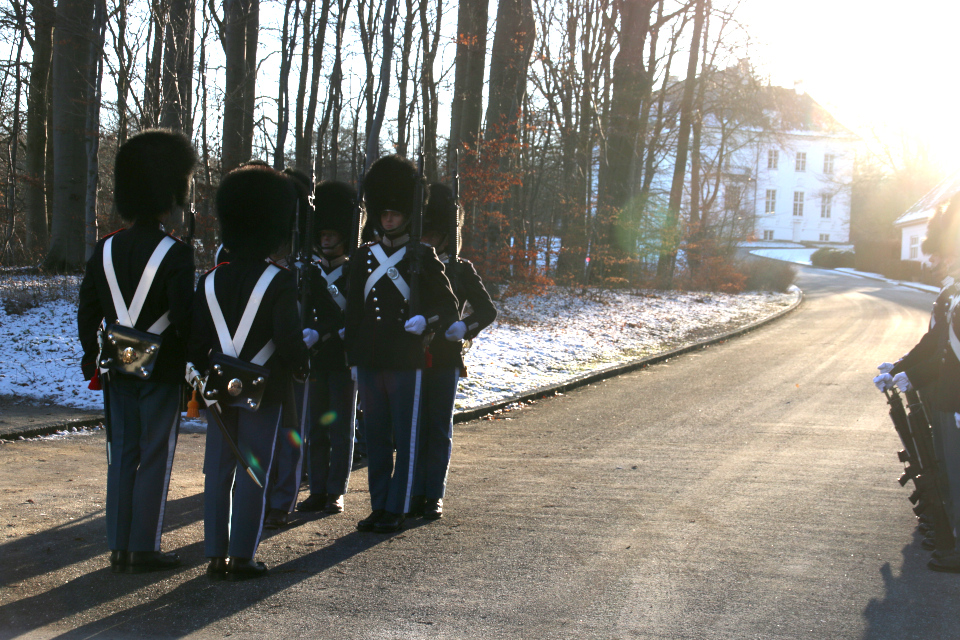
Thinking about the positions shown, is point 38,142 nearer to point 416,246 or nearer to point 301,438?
point 301,438

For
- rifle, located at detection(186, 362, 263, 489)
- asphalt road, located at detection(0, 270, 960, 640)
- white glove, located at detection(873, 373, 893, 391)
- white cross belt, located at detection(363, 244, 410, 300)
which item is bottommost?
asphalt road, located at detection(0, 270, 960, 640)

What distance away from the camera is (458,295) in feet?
19.6

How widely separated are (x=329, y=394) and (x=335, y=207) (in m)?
1.37

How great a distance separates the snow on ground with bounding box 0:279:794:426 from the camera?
10648 mm

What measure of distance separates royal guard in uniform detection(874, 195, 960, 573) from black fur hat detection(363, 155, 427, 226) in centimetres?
304

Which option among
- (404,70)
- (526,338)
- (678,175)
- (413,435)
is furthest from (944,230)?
(678,175)

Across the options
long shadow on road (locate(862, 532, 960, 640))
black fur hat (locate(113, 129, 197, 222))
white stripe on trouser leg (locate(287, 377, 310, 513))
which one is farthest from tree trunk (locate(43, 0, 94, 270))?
long shadow on road (locate(862, 532, 960, 640))

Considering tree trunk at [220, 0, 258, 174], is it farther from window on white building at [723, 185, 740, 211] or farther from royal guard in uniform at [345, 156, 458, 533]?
window on white building at [723, 185, 740, 211]

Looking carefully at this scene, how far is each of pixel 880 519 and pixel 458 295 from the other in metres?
3.15

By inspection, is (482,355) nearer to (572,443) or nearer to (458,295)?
(572,443)

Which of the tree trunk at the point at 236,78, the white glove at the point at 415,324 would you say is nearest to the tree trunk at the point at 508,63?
the tree trunk at the point at 236,78

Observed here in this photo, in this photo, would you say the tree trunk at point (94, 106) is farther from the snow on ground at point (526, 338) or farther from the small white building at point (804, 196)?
the small white building at point (804, 196)

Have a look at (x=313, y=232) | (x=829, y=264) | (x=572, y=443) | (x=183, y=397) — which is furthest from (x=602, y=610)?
(x=829, y=264)

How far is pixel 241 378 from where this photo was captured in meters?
Result: 4.35
